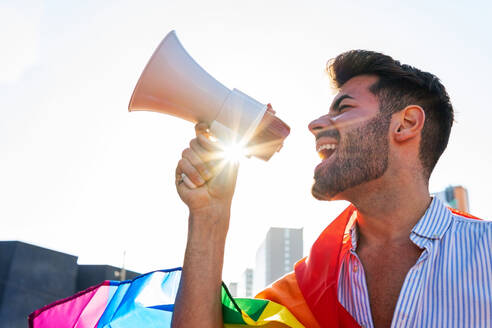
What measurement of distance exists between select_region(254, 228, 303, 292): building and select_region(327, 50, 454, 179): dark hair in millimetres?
92482

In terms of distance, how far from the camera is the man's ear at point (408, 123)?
2568 millimetres

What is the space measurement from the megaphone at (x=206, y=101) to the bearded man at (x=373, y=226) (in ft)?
0.38

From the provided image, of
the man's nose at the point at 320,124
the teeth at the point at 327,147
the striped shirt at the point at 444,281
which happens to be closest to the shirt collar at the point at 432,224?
the striped shirt at the point at 444,281

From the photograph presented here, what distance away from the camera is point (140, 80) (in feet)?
7.28

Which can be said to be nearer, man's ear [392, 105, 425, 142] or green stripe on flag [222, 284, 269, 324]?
green stripe on flag [222, 284, 269, 324]

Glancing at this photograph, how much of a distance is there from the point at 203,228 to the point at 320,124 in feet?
3.00

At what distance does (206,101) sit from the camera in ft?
7.31

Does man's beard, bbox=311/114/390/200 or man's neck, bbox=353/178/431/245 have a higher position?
man's beard, bbox=311/114/390/200

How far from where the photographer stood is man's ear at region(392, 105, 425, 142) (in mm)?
2568

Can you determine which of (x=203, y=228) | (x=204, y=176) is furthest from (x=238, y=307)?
(x=204, y=176)

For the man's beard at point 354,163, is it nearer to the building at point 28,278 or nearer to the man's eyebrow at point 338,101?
the man's eyebrow at point 338,101

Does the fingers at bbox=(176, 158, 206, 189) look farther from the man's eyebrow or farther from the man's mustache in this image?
the man's eyebrow

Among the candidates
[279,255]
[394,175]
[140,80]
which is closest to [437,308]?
[394,175]

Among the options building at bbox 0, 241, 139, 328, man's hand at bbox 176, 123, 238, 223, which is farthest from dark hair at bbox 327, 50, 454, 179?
building at bbox 0, 241, 139, 328
